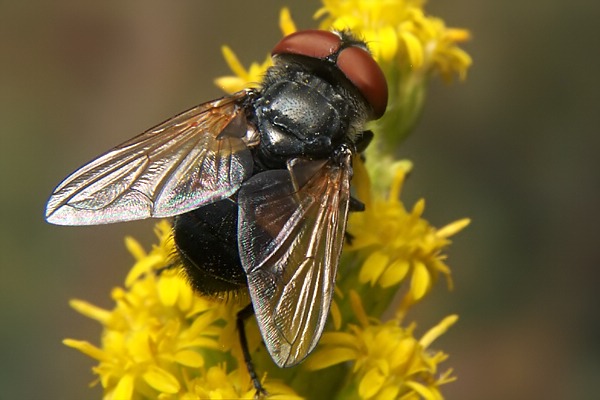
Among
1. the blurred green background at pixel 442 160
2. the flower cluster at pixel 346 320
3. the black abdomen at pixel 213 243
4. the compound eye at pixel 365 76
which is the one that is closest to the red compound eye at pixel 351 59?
the compound eye at pixel 365 76

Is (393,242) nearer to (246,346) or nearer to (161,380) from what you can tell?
(246,346)

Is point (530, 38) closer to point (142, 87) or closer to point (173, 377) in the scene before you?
point (142, 87)

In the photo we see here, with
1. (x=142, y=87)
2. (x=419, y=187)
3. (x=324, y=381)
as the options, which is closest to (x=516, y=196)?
(x=419, y=187)

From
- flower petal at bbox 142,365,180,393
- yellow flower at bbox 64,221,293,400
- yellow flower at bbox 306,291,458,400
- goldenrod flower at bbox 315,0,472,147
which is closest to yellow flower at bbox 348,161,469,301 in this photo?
yellow flower at bbox 306,291,458,400

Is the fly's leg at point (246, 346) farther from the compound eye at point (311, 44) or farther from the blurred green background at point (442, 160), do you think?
the blurred green background at point (442, 160)

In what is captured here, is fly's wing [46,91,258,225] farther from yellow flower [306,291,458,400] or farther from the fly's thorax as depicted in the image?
yellow flower [306,291,458,400]

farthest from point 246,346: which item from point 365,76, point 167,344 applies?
point 365,76
